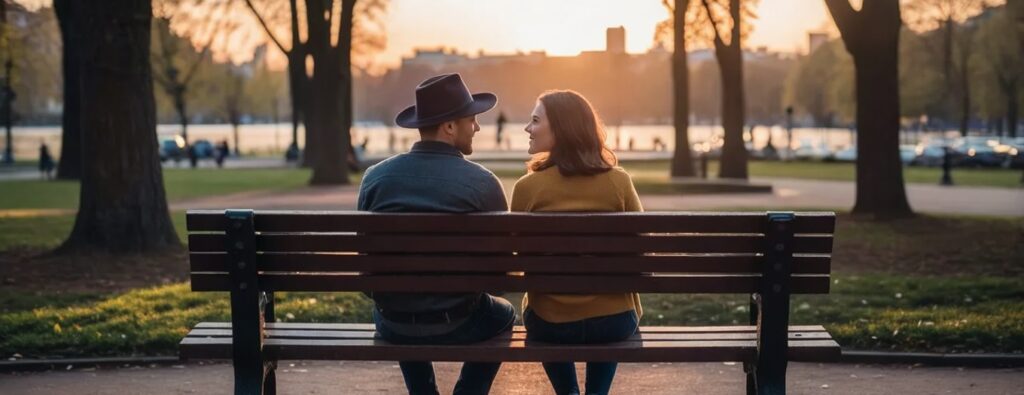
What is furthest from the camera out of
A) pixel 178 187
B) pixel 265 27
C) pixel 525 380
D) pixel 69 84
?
pixel 265 27

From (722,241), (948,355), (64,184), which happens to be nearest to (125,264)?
(948,355)

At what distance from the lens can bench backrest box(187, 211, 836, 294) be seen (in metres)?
4.94

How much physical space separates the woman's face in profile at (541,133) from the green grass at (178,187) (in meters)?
20.4

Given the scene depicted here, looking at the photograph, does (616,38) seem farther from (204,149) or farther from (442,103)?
(204,149)

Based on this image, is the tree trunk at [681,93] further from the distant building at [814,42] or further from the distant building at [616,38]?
the distant building at [814,42]

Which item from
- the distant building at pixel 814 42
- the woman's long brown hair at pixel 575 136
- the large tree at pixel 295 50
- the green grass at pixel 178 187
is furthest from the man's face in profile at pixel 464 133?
the distant building at pixel 814 42

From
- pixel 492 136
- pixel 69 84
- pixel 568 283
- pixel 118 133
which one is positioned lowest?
pixel 492 136

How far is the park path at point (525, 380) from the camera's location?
6.88 meters

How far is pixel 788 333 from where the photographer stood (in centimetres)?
543

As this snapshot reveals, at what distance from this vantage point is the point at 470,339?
16.8 feet

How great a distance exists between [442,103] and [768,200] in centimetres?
2061

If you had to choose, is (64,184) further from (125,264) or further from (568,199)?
(568,199)

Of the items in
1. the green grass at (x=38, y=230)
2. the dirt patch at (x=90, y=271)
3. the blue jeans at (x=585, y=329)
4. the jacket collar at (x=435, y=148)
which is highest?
the jacket collar at (x=435, y=148)

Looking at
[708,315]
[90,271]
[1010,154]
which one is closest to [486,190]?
[708,315]
